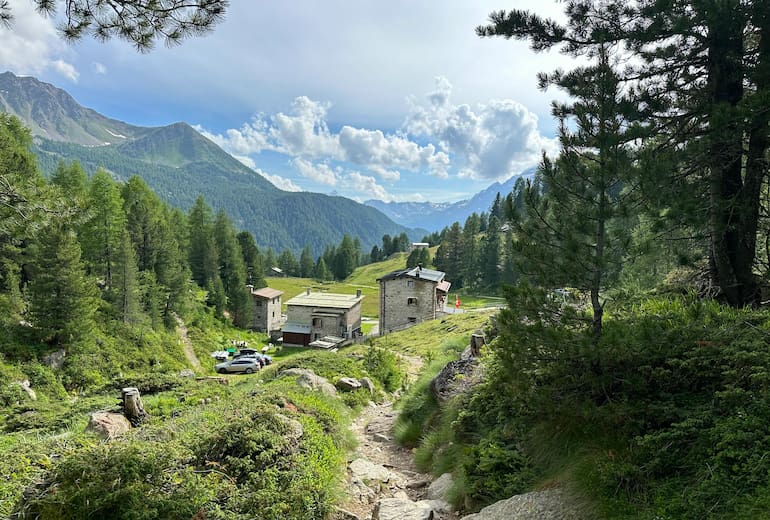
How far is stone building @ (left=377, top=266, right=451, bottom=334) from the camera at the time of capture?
46.1 meters

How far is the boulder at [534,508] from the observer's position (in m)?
4.75

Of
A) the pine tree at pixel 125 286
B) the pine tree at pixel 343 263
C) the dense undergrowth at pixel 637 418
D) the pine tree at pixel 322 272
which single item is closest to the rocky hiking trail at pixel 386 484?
the dense undergrowth at pixel 637 418

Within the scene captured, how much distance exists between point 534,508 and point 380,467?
468 cm

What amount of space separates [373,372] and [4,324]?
22519 millimetres

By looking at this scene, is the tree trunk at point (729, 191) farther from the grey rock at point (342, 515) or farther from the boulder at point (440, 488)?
the grey rock at point (342, 515)

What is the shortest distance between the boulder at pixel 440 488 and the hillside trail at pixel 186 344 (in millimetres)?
35332

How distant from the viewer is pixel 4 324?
23.2 meters

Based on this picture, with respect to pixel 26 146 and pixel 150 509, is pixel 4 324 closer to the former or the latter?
pixel 26 146

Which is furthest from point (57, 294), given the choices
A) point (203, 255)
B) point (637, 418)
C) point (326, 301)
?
point (203, 255)

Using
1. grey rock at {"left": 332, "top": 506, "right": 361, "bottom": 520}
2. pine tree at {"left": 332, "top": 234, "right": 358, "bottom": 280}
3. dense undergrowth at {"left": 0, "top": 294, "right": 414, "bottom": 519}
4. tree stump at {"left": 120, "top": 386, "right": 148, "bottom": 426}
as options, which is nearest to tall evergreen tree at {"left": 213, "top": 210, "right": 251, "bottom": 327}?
dense undergrowth at {"left": 0, "top": 294, "right": 414, "bottom": 519}

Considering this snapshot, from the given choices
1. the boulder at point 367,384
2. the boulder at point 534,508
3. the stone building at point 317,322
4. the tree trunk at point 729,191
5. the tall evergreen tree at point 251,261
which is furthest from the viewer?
the tall evergreen tree at point 251,261

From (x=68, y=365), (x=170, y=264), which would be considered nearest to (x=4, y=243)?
(x=68, y=365)

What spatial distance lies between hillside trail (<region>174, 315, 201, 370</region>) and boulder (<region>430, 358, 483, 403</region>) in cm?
3286

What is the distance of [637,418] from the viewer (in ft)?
17.5
